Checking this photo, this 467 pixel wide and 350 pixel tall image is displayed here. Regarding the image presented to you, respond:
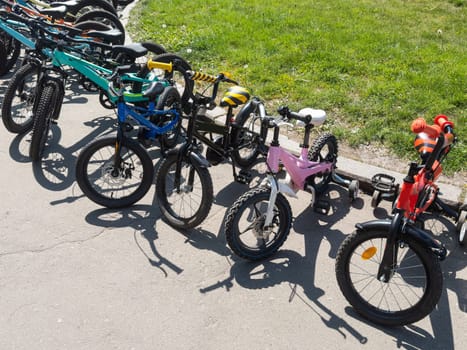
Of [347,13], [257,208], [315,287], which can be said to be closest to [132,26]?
[347,13]

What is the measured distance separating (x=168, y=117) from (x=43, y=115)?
49.3 inches

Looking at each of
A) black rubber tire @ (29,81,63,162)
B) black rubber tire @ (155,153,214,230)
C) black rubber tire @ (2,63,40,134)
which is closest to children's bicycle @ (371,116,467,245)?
black rubber tire @ (155,153,214,230)

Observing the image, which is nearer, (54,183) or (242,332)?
(242,332)

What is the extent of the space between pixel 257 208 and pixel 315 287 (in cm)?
72

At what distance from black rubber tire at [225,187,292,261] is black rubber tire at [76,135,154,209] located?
1.00 m

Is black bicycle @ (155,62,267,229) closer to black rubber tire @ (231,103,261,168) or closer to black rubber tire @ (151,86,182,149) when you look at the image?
black rubber tire @ (231,103,261,168)

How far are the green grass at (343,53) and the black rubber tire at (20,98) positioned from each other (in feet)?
7.89

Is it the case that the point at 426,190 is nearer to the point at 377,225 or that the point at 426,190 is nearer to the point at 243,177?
the point at 377,225

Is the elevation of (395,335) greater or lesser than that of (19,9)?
lesser

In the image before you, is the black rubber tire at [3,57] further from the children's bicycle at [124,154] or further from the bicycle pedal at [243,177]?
the bicycle pedal at [243,177]

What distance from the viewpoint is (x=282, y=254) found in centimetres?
396

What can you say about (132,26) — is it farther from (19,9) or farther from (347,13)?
(347,13)

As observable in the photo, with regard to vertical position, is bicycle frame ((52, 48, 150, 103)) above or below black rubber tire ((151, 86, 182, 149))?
above

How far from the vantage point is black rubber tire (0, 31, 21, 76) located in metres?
6.90
